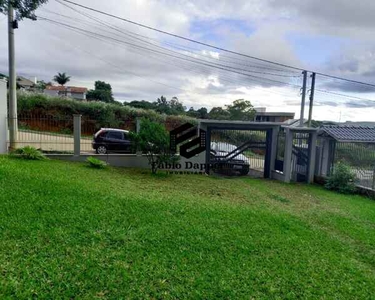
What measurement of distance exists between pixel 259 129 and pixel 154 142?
444 centimetres

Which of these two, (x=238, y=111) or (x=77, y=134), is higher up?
(x=238, y=111)

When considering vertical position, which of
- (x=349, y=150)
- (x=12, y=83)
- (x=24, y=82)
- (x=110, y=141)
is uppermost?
(x=24, y=82)

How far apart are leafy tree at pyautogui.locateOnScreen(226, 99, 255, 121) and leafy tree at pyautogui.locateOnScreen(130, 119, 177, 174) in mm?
28373

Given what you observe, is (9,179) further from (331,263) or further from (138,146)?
(331,263)

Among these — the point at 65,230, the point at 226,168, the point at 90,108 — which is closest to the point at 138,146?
the point at 226,168

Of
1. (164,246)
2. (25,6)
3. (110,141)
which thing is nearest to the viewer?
(164,246)

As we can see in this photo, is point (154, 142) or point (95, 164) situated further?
point (154, 142)

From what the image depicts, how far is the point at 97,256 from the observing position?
321cm

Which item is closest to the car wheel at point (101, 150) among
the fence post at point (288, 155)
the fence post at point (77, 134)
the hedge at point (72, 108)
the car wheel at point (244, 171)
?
the fence post at point (77, 134)

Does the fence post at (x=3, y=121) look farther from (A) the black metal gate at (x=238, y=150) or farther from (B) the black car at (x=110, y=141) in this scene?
(A) the black metal gate at (x=238, y=150)

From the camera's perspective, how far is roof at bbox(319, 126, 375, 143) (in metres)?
9.37

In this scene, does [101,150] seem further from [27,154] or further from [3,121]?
[3,121]

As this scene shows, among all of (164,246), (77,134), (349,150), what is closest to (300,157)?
(349,150)

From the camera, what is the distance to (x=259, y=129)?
10.8m
